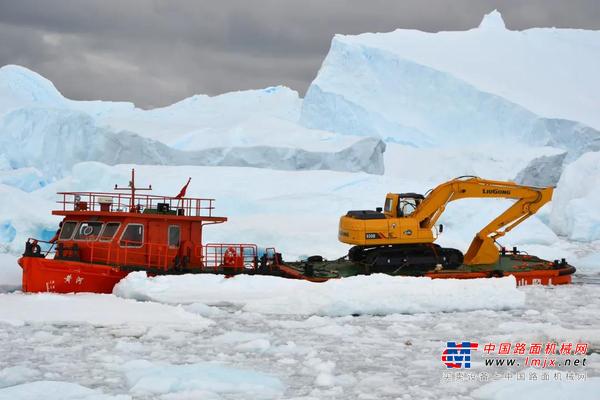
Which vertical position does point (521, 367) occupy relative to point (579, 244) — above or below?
below

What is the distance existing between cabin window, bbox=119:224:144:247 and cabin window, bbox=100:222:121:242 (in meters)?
0.19

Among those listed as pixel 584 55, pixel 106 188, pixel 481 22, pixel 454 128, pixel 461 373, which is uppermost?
pixel 481 22

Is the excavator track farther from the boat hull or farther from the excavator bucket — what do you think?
the boat hull

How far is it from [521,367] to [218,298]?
5.49 m

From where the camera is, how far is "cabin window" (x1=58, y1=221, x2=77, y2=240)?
42.1 ft

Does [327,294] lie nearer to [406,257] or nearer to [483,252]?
[406,257]

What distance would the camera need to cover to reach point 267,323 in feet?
34.0

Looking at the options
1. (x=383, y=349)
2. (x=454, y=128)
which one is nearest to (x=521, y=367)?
(x=383, y=349)

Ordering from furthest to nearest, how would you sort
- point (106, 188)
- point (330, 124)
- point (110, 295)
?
point (330, 124) → point (106, 188) → point (110, 295)

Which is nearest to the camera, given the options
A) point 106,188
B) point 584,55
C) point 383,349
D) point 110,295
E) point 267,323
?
point 383,349

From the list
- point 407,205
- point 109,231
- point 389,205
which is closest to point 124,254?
point 109,231

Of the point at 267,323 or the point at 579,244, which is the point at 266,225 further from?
the point at 579,244

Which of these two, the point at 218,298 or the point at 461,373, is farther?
the point at 218,298

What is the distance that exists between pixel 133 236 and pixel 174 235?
2.76 ft
